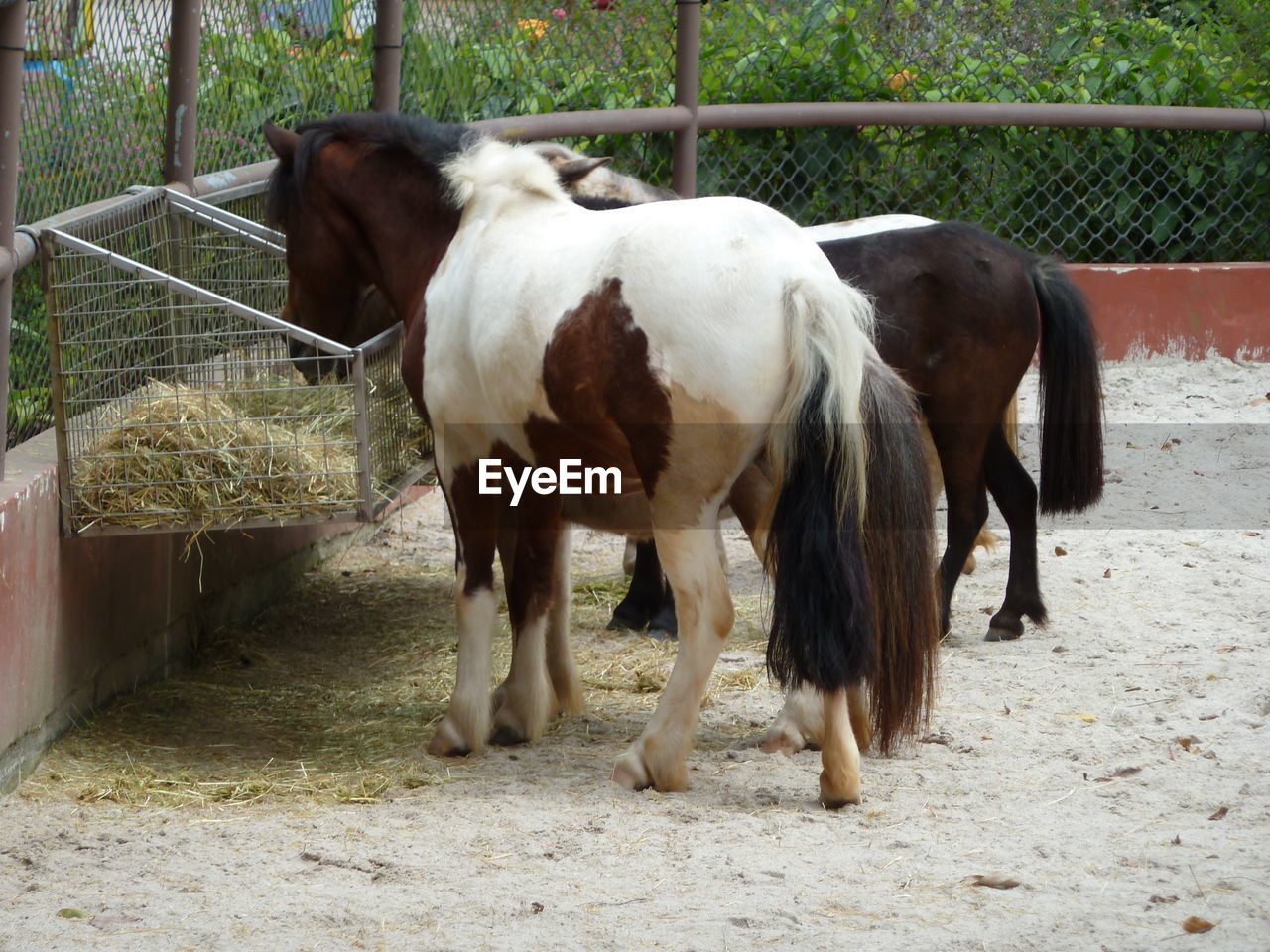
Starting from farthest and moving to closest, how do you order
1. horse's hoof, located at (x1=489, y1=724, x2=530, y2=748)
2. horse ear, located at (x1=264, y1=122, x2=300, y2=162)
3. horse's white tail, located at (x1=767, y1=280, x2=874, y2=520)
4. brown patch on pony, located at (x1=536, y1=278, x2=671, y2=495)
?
horse ear, located at (x1=264, y1=122, x2=300, y2=162)
horse's hoof, located at (x1=489, y1=724, x2=530, y2=748)
brown patch on pony, located at (x1=536, y1=278, x2=671, y2=495)
horse's white tail, located at (x1=767, y1=280, x2=874, y2=520)

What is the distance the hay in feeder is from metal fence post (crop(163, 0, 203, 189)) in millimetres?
1192

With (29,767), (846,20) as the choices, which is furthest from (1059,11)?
(29,767)

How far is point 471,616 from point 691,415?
104 centimetres

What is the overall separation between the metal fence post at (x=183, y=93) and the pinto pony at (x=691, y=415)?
1.13 m

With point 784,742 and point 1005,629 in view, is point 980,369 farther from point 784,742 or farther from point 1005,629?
point 784,742

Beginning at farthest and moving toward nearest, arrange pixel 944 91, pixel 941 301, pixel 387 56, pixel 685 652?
pixel 944 91
pixel 387 56
pixel 941 301
pixel 685 652

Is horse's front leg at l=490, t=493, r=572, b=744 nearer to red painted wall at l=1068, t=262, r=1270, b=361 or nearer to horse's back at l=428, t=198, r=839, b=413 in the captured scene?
horse's back at l=428, t=198, r=839, b=413

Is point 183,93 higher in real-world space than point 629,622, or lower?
higher

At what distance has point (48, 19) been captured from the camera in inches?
161

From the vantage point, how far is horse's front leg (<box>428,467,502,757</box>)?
4.05 m

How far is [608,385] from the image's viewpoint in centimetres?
349

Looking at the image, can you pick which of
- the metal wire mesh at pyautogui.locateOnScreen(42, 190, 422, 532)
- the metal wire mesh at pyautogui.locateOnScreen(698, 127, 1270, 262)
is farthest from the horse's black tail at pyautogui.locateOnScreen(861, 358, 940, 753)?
the metal wire mesh at pyautogui.locateOnScreen(698, 127, 1270, 262)

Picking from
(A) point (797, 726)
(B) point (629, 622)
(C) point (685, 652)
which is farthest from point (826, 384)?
(B) point (629, 622)

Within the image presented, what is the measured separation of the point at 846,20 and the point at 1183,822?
5839mm
